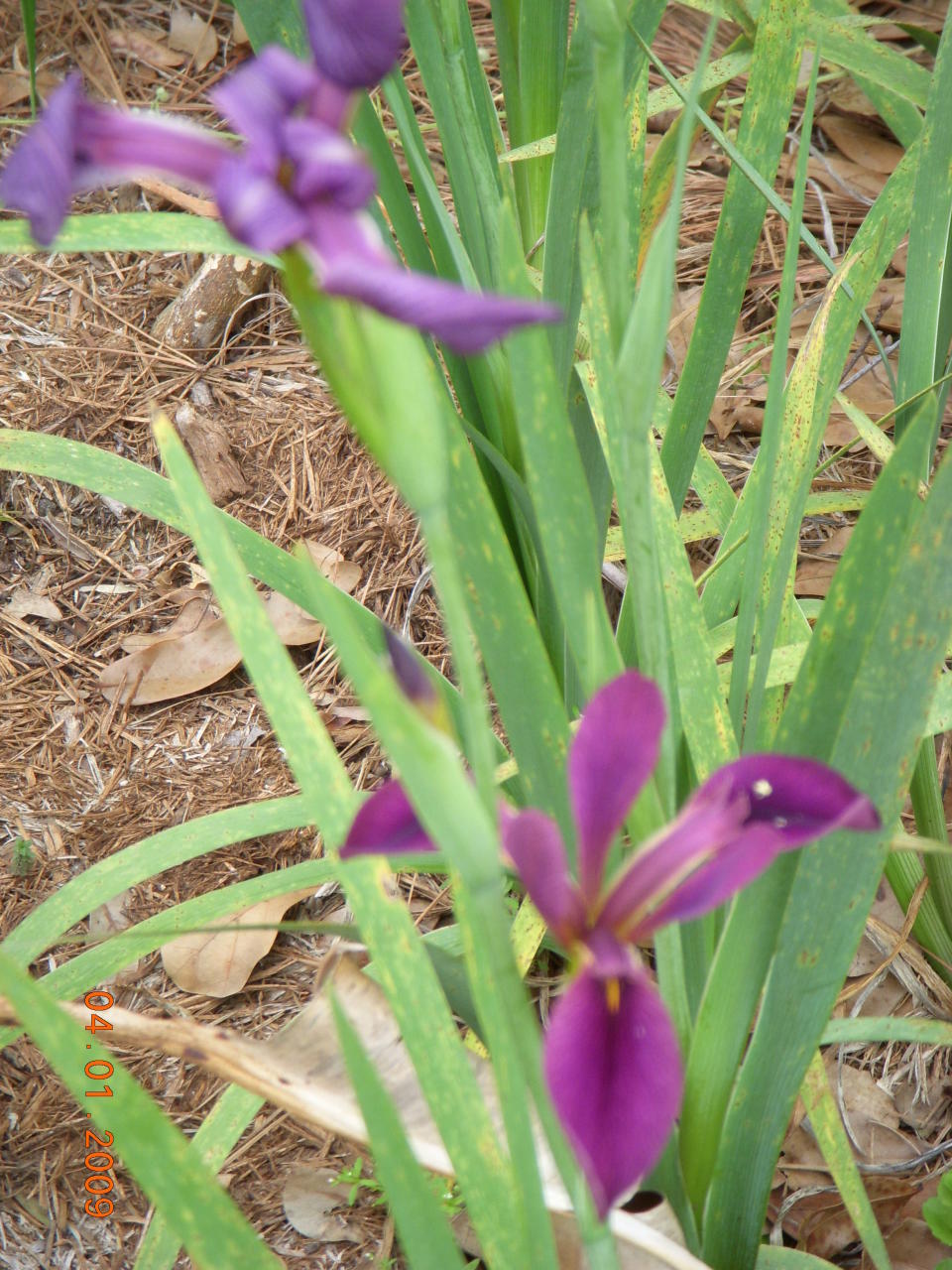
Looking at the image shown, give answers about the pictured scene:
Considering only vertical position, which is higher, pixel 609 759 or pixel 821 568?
pixel 609 759

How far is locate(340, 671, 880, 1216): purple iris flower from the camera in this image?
1.03 feet

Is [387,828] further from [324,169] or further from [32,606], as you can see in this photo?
[32,606]

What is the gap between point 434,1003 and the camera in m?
0.52

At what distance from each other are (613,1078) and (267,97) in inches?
12.0

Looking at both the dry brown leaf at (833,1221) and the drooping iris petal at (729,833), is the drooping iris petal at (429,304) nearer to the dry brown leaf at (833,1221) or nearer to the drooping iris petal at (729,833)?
the drooping iris petal at (729,833)

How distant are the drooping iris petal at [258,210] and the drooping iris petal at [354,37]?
5cm

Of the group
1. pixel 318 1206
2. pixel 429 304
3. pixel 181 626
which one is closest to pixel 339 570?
pixel 181 626

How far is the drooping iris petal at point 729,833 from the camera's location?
351 millimetres

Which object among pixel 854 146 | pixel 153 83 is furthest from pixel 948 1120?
pixel 153 83

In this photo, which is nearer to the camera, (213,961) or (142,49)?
(213,961)

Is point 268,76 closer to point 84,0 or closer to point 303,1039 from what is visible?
point 303,1039

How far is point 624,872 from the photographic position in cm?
37

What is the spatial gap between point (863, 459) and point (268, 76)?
3.73 ft

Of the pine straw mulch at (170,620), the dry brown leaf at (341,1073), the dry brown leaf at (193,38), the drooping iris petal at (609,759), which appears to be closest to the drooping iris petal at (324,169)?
the drooping iris petal at (609,759)
